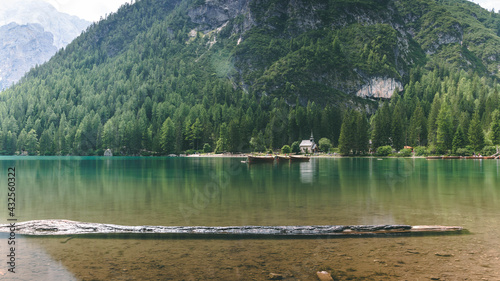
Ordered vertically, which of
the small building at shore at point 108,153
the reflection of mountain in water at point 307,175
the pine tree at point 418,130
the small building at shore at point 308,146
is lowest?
the reflection of mountain in water at point 307,175

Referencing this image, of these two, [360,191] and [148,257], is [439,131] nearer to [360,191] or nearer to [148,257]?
[360,191]

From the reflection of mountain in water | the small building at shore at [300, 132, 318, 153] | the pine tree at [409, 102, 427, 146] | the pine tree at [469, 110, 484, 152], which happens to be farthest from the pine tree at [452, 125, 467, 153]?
the reflection of mountain in water

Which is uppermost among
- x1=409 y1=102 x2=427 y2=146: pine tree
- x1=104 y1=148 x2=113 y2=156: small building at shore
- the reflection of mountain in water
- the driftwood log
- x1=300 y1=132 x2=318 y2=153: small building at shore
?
x1=409 y1=102 x2=427 y2=146: pine tree

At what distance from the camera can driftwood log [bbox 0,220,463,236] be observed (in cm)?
1602

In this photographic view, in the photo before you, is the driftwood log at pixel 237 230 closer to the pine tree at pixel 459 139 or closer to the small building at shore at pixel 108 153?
the pine tree at pixel 459 139

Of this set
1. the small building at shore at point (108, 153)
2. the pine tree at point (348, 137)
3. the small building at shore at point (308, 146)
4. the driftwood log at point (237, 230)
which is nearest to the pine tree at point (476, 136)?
the pine tree at point (348, 137)

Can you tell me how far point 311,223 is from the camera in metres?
18.9

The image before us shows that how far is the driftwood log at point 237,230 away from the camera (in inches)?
631

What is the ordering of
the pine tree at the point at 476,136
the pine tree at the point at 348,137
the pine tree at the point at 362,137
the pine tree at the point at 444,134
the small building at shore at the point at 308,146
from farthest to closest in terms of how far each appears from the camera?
the small building at shore at the point at 308,146 < the pine tree at the point at 362,137 < the pine tree at the point at 348,137 < the pine tree at the point at 444,134 < the pine tree at the point at 476,136

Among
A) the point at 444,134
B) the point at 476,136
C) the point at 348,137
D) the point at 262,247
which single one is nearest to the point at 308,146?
the point at 348,137

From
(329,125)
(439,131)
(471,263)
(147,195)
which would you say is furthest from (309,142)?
(471,263)

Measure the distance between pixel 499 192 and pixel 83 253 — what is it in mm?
35168

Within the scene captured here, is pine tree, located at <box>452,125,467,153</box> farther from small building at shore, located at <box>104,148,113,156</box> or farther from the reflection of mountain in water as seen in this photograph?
small building at shore, located at <box>104,148,113,156</box>

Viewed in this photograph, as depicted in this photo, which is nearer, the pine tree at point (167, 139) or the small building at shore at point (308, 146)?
the small building at shore at point (308, 146)
